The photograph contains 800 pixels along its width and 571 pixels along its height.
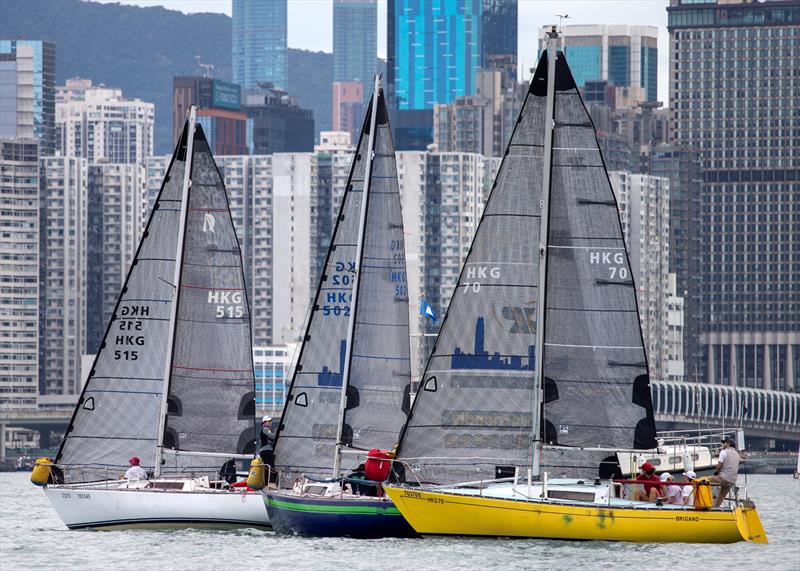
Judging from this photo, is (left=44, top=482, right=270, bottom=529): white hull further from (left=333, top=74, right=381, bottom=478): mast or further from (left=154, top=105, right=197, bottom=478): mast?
(left=333, top=74, right=381, bottom=478): mast

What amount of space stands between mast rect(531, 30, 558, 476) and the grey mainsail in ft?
0.22

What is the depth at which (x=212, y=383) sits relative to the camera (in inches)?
2298

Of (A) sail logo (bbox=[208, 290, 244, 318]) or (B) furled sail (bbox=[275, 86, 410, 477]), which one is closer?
(B) furled sail (bbox=[275, 86, 410, 477])

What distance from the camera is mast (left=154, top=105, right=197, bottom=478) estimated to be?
57812 millimetres

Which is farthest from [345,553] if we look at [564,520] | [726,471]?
[726,471]

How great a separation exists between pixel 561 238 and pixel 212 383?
11383 mm

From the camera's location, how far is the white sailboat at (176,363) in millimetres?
58125

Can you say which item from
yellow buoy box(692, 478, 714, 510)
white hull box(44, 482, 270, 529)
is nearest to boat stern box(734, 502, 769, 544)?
yellow buoy box(692, 478, 714, 510)

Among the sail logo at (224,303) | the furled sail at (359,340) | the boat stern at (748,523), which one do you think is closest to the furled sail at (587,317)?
the boat stern at (748,523)

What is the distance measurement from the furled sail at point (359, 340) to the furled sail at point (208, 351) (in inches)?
75.3

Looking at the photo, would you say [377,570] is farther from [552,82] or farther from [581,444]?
Result: [552,82]

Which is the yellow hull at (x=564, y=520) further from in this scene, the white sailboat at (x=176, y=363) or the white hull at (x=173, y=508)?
the white sailboat at (x=176, y=363)

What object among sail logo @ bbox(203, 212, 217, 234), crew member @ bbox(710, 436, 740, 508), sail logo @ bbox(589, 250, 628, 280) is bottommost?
crew member @ bbox(710, 436, 740, 508)

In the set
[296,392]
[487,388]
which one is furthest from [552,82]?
[296,392]
